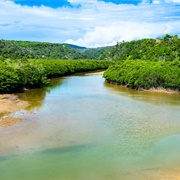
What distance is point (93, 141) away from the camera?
79.0 feet

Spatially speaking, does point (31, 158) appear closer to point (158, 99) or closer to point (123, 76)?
point (158, 99)

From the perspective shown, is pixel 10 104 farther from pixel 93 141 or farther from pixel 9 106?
pixel 93 141

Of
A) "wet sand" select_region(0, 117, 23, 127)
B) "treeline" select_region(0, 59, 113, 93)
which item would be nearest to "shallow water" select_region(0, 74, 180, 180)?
"wet sand" select_region(0, 117, 23, 127)

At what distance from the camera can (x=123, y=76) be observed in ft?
200

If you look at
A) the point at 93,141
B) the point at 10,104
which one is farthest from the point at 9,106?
the point at 93,141

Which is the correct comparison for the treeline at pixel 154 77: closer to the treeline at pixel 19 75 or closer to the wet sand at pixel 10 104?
the treeline at pixel 19 75

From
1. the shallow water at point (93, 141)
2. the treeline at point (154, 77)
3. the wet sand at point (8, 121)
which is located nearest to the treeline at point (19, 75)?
the shallow water at point (93, 141)

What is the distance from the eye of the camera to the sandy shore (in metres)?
30.0

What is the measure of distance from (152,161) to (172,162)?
1230mm

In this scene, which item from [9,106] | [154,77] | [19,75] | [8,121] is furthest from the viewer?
[154,77]

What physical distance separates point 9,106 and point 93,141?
16546 mm

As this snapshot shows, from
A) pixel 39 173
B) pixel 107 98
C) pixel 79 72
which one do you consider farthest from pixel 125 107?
pixel 79 72

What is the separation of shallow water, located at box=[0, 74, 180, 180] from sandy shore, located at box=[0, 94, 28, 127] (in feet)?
3.36

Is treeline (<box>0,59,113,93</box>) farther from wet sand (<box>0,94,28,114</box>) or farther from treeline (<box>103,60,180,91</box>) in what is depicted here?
treeline (<box>103,60,180,91</box>)
